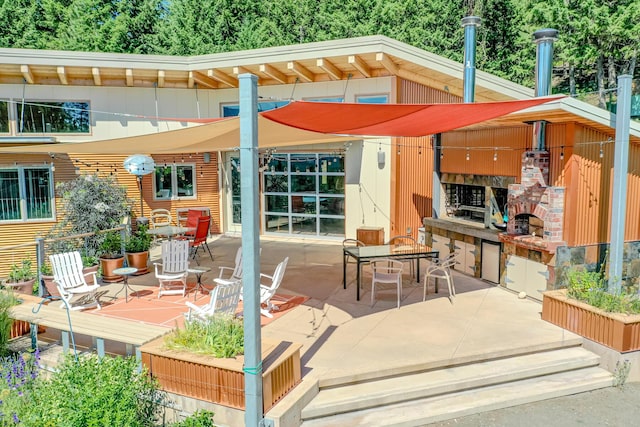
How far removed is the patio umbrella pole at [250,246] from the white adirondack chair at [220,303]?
1579 mm

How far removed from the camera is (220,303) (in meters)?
5.89

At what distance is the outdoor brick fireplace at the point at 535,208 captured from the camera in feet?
23.7

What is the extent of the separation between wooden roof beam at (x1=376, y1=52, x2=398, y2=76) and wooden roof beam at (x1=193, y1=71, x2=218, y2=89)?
5003mm

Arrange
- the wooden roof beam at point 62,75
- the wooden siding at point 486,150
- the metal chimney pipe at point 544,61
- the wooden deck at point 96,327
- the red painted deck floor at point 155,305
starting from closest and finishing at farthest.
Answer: the wooden deck at point 96,327 → the red painted deck floor at point 155,305 → the metal chimney pipe at point 544,61 → the wooden siding at point 486,150 → the wooden roof beam at point 62,75

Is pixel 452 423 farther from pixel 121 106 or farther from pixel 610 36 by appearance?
pixel 610 36

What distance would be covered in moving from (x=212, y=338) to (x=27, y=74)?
33.0 ft

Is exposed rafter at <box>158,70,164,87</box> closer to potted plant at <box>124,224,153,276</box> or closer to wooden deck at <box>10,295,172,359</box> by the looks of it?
potted plant at <box>124,224,153,276</box>

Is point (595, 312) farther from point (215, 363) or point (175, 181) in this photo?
point (175, 181)

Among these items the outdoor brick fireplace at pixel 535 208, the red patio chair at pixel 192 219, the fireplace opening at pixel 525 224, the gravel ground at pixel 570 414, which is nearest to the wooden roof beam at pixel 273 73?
the red patio chair at pixel 192 219

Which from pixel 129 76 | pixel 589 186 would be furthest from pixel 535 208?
pixel 129 76

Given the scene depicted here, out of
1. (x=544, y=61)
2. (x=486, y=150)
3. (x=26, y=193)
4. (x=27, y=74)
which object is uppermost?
(x=27, y=74)

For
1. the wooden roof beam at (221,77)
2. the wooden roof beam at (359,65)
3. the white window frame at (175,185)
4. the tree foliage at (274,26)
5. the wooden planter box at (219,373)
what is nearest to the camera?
the wooden planter box at (219,373)

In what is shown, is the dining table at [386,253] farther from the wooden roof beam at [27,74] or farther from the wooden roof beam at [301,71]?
the wooden roof beam at [27,74]

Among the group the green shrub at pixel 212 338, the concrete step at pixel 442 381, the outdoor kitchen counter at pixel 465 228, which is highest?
the outdoor kitchen counter at pixel 465 228
